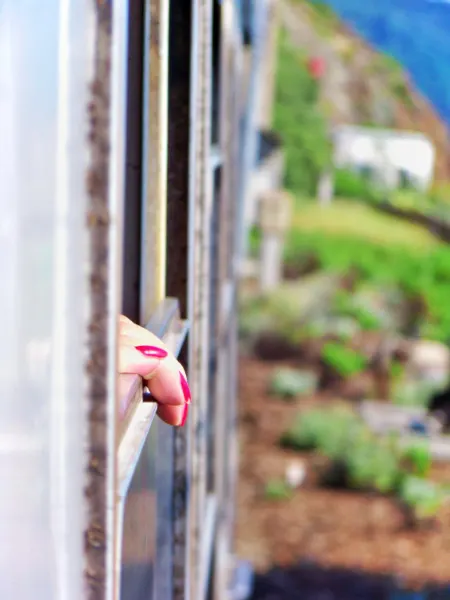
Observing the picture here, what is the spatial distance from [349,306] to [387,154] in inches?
32.4

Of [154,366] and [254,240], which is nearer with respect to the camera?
[154,366]

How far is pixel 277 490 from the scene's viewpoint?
15.1ft

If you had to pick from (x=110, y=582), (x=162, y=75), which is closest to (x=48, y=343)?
(x=110, y=582)

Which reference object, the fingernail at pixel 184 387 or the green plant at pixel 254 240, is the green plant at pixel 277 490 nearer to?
the green plant at pixel 254 240

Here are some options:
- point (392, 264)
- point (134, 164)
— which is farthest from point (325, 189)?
point (134, 164)

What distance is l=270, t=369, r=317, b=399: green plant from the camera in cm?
472

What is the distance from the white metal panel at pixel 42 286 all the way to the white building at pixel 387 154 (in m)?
4.39

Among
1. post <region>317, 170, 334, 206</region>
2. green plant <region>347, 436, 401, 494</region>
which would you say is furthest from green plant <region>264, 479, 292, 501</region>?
post <region>317, 170, 334, 206</region>

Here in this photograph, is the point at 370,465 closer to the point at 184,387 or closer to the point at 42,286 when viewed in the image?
the point at 184,387

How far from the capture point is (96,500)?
0.58 m

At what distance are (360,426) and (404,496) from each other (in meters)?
0.39

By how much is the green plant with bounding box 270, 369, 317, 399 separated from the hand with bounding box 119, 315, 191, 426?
151 inches


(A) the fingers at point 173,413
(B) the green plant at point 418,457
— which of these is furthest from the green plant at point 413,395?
(A) the fingers at point 173,413

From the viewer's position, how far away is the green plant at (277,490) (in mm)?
4594
